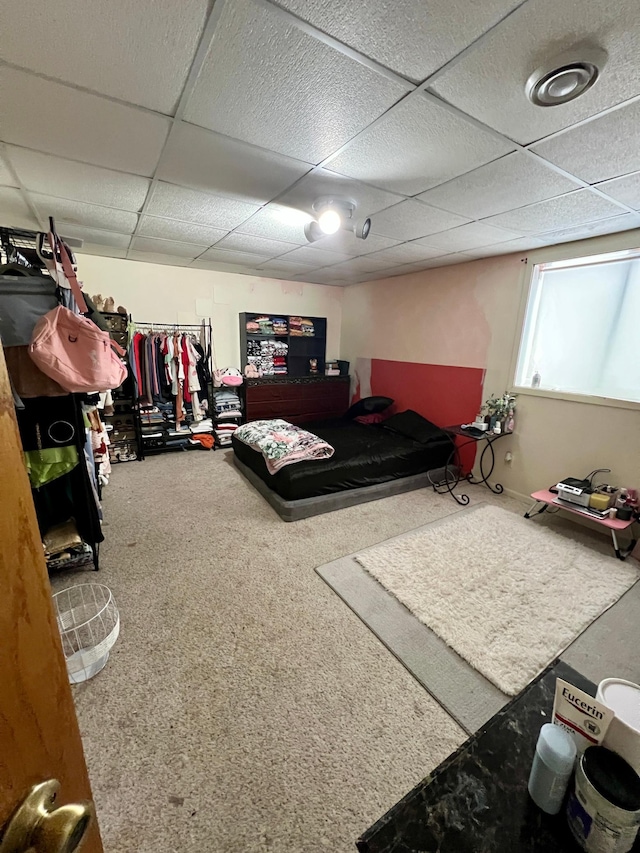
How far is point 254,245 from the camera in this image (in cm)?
340

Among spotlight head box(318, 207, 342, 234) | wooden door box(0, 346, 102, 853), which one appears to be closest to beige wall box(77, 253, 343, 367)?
spotlight head box(318, 207, 342, 234)

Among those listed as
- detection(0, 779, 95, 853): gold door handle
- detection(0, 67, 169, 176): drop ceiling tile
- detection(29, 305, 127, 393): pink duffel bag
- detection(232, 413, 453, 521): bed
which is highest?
detection(0, 67, 169, 176): drop ceiling tile

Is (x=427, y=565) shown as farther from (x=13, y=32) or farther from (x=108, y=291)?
(x=108, y=291)

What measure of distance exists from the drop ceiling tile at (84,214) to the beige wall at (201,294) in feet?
4.26

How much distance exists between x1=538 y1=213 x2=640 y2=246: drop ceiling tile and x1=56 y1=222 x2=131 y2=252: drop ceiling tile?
3.78m

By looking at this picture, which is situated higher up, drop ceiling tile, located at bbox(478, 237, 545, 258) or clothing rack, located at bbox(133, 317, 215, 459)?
drop ceiling tile, located at bbox(478, 237, 545, 258)

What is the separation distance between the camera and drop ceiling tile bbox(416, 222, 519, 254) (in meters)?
2.76

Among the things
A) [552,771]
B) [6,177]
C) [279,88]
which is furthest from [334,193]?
[552,771]

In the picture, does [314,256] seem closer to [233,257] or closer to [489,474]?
[233,257]

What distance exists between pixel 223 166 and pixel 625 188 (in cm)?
230

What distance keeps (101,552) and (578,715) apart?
2.75 meters

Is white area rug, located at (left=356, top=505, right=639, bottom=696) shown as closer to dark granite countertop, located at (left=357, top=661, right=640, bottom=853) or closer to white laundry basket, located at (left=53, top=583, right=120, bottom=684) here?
dark granite countertop, located at (left=357, top=661, right=640, bottom=853)

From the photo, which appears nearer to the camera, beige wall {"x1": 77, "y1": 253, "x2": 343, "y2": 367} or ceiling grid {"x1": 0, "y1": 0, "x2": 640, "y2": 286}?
ceiling grid {"x1": 0, "y1": 0, "x2": 640, "y2": 286}

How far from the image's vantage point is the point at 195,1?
1006 mm
